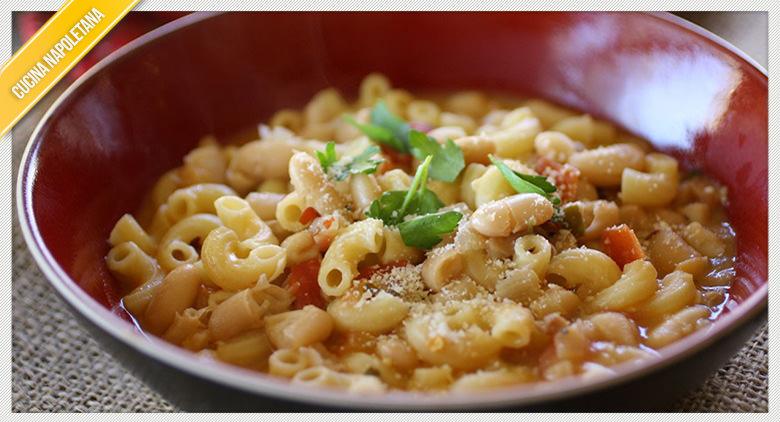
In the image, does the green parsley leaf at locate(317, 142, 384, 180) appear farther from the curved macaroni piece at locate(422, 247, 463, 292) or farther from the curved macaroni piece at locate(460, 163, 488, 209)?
the curved macaroni piece at locate(422, 247, 463, 292)

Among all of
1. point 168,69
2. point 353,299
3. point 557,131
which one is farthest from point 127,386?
point 557,131

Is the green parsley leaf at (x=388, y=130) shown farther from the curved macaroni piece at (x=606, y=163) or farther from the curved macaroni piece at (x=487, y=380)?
the curved macaroni piece at (x=487, y=380)

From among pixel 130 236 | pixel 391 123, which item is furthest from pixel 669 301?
pixel 130 236

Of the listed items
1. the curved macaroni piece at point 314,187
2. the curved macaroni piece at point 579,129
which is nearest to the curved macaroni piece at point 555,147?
the curved macaroni piece at point 579,129

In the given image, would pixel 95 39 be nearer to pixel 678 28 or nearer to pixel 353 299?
pixel 353 299

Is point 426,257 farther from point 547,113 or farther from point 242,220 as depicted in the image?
point 547,113
